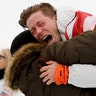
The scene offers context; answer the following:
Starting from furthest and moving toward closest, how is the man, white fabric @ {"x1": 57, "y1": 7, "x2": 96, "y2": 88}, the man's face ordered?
the man's face
the man
white fabric @ {"x1": 57, "y1": 7, "x2": 96, "y2": 88}

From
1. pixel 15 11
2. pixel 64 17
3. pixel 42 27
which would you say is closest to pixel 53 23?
pixel 42 27

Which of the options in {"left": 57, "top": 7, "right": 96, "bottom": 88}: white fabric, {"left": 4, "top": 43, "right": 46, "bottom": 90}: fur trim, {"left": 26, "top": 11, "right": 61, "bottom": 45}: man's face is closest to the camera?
{"left": 57, "top": 7, "right": 96, "bottom": 88}: white fabric

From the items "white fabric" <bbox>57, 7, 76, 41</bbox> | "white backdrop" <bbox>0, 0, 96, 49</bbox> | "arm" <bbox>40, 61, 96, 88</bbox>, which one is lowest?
"white backdrop" <bbox>0, 0, 96, 49</bbox>

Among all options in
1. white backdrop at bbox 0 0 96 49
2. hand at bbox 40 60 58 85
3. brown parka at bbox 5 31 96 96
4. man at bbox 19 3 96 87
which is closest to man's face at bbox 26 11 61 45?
man at bbox 19 3 96 87

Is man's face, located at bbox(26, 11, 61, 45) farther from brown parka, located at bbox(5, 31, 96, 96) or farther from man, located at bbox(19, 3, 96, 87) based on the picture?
brown parka, located at bbox(5, 31, 96, 96)

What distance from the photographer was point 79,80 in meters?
1.25

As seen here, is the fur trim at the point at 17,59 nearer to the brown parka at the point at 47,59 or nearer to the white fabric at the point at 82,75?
the brown parka at the point at 47,59

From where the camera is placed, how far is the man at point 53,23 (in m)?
1.52

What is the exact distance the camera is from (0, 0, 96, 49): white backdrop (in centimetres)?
457

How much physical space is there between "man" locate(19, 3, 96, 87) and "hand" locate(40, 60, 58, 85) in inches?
9.7

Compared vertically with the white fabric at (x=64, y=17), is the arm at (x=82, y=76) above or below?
below

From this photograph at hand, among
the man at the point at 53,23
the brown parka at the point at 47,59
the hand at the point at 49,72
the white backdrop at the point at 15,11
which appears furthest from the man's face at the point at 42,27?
the white backdrop at the point at 15,11

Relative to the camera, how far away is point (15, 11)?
484 cm

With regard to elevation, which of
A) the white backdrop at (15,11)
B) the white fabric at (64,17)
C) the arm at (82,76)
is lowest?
the white backdrop at (15,11)
